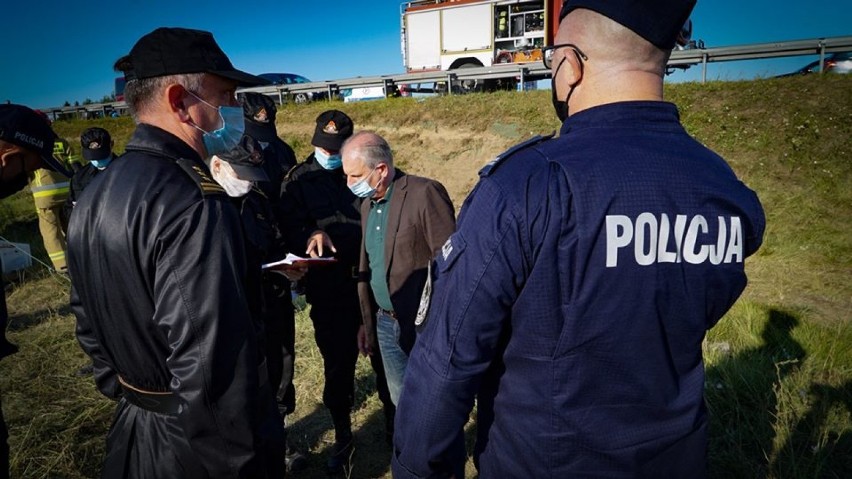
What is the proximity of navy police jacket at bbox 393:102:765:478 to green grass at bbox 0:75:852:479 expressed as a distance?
2.14 m

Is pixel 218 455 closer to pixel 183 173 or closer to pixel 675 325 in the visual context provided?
pixel 183 173

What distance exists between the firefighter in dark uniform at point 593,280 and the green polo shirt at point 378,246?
1.80 meters

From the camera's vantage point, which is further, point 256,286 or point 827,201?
point 827,201

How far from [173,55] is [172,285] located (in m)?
0.81

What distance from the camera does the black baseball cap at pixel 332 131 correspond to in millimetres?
3742

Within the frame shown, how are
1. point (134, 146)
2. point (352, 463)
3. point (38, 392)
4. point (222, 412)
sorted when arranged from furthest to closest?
point (38, 392)
point (352, 463)
point (134, 146)
point (222, 412)

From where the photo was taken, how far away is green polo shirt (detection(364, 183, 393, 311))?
3.06 m

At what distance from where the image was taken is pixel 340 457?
132 inches

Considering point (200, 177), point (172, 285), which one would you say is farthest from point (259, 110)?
point (172, 285)

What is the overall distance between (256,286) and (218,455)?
57cm

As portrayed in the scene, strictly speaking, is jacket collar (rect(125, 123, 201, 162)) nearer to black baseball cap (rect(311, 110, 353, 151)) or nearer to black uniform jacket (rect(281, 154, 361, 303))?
black uniform jacket (rect(281, 154, 361, 303))

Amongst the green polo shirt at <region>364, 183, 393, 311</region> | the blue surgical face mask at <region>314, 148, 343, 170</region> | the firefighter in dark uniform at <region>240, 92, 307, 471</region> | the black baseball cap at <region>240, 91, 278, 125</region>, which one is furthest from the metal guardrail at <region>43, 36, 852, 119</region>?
the green polo shirt at <region>364, 183, 393, 311</region>

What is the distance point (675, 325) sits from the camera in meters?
1.17

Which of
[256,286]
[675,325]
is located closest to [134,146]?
[256,286]
